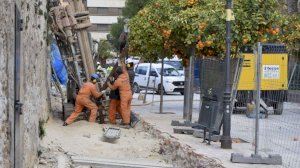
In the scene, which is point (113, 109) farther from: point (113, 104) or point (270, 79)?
point (270, 79)

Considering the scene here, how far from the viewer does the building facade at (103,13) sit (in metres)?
91.3

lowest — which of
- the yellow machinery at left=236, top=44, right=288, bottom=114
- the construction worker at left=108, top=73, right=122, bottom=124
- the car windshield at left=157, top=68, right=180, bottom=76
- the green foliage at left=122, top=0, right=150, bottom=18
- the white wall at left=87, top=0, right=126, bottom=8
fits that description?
the construction worker at left=108, top=73, right=122, bottom=124

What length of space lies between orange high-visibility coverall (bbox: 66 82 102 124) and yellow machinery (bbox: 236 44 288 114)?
149 inches

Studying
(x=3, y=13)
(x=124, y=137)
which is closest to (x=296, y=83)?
(x=124, y=137)

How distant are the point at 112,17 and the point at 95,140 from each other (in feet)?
257

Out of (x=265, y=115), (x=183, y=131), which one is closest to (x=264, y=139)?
(x=265, y=115)

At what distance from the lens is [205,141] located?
14.3 metres

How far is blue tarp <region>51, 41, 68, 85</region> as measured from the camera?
19.9 metres

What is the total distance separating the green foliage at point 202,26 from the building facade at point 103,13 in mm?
70767

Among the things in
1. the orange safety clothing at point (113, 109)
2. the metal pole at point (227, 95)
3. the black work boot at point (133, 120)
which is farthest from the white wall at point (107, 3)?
the metal pole at point (227, 95)

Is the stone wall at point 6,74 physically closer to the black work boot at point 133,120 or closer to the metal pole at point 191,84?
the metal pole at point 191,84

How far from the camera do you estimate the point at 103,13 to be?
302 feet

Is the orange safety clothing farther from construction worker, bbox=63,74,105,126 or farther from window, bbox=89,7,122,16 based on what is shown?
window, bbox=89,7,122,16

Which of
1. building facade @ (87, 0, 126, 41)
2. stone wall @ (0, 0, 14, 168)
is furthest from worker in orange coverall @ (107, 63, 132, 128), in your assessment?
building facade @ (87, 0, 126, 41)
